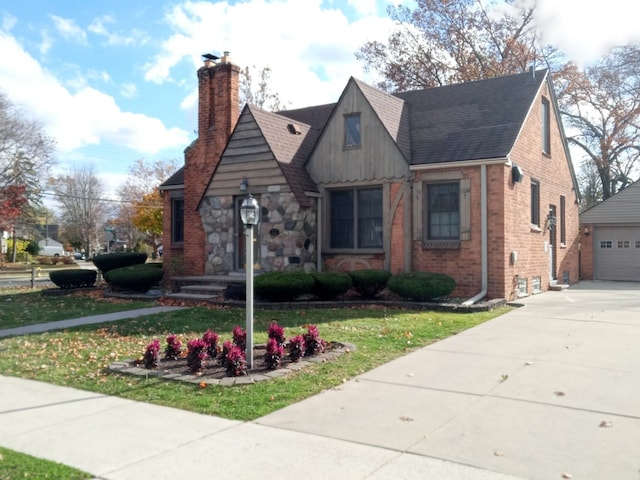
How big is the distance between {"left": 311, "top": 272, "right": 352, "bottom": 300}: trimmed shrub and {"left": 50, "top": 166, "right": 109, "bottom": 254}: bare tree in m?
51.9

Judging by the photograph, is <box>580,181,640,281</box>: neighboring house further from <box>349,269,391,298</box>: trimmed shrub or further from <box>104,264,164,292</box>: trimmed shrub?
<box>104,264,164,292</box>: trimmed shrub

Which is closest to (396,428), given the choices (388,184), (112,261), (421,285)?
(421,285)

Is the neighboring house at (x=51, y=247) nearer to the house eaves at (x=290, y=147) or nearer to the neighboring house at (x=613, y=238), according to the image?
the house eaves at (x=290, y=147)

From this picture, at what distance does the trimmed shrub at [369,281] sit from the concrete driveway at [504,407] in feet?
14.6

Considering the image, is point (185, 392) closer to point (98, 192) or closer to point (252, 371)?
point (252, 371)

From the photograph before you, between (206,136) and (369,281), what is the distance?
7.31 metres

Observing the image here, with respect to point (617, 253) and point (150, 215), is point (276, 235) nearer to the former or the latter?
point (617, 253)

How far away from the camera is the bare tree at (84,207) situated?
60344 mm

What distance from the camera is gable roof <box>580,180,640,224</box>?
68.1ft

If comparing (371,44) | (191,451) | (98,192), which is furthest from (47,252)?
(191,451)

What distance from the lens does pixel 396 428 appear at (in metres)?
4.95

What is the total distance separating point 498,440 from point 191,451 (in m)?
2.48

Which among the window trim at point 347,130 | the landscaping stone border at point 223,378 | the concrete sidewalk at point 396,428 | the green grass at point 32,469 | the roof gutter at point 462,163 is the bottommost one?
the green grass at point 32,469

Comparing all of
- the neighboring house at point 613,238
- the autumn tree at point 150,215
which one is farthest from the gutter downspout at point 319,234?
the autumn tree at point 150,215
